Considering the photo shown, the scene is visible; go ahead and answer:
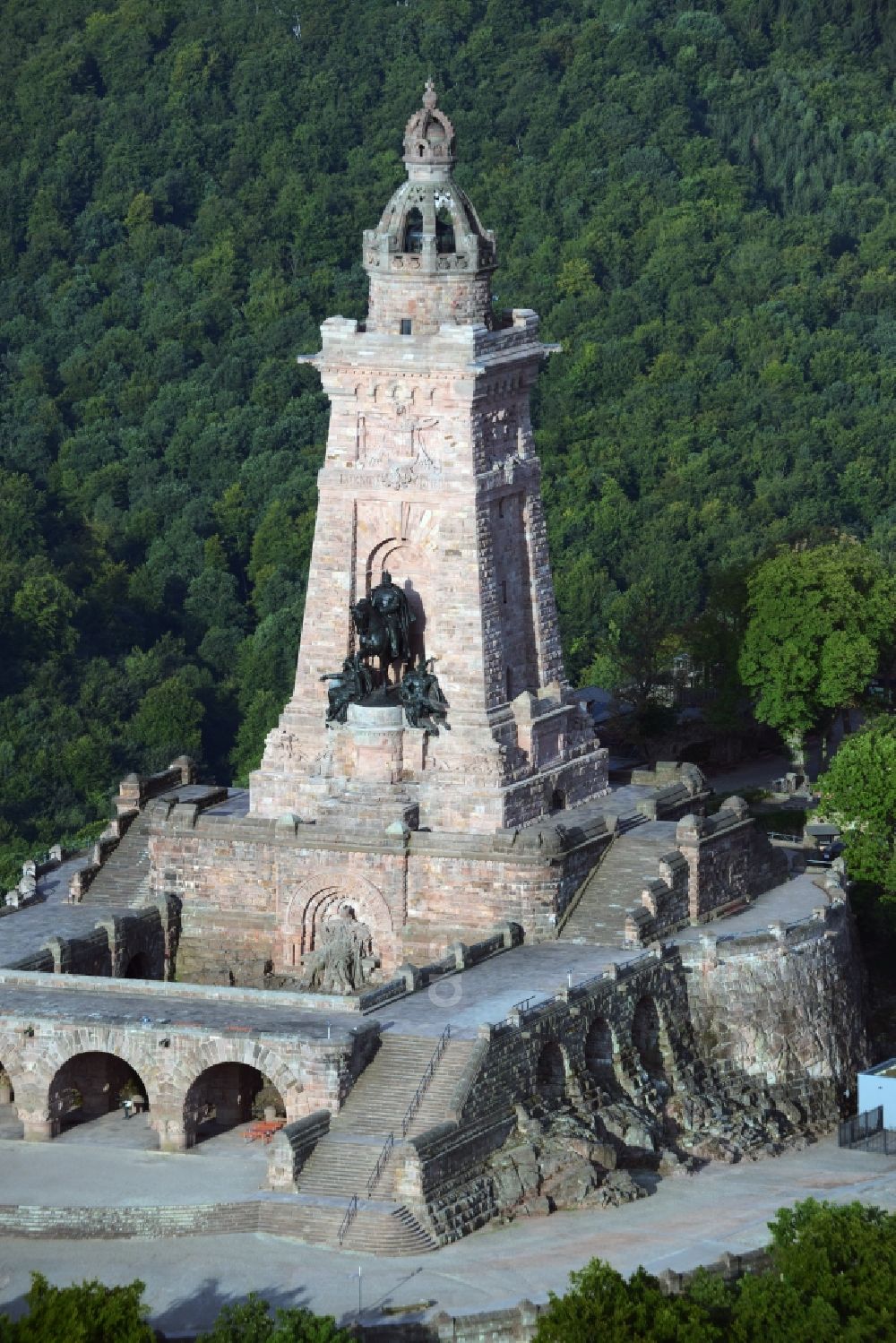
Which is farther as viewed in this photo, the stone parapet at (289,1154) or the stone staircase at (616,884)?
the stone staircase at (616,884)

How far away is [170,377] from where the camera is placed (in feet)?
602

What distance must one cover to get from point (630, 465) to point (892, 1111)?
68.0 meters

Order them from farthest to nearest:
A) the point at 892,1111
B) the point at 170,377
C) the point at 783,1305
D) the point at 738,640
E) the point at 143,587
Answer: the point at 170,377
the point at 143,587
the point at 738,640
the point at 892,1111
the point at 783,1305

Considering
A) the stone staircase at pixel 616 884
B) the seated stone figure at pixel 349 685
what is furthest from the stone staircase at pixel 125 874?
the stone staircase at pixel 616 884

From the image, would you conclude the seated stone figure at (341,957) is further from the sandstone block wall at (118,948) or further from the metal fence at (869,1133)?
the metal fence at (869,1133)

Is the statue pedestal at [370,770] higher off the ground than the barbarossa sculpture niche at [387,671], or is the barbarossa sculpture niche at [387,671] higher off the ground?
the barbarossa sculpture niche at [387,671]

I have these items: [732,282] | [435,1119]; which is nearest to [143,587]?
[732,282]

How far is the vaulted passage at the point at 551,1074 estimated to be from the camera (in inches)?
3952

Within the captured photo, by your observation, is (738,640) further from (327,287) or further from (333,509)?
(327,287)

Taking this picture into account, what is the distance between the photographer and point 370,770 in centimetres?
10800

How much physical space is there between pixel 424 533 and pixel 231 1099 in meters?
13.5

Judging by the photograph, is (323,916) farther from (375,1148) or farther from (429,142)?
(429,142)

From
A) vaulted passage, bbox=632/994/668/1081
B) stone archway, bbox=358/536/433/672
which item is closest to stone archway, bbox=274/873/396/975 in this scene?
stone archway, bbox=358/536/433/672

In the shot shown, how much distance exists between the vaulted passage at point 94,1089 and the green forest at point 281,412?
32.2 meters
